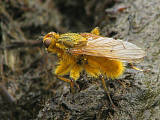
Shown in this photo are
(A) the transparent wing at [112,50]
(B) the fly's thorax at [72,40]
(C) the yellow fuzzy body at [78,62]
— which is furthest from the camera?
(B) the fly's thorax at [72,40]

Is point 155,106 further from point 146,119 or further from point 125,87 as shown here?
point 125,87

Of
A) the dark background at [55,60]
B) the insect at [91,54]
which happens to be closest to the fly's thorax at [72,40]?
the insect at [91,54]

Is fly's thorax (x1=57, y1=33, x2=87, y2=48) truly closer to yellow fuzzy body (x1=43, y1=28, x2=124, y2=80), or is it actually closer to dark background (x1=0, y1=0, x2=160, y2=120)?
yellow fuzzy body (x1=43, y1=28, x2=124, y2=80)

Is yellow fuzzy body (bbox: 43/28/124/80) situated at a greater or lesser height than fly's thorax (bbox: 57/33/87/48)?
lesser

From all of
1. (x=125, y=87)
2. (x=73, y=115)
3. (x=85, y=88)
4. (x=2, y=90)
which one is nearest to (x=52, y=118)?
(x=73, y=115)

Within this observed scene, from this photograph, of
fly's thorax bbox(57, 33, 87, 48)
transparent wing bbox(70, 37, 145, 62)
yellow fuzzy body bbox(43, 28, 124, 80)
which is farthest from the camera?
fly's thorax bbox(57, 33, 87, 48)

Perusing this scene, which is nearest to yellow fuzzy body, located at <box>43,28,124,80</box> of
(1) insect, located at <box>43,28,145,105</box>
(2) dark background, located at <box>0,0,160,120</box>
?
(1) insect, located at <box>43,28,145,105</box>

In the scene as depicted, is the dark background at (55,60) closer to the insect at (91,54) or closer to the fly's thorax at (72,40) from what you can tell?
the insect at (91,54)

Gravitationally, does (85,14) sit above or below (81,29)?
above
